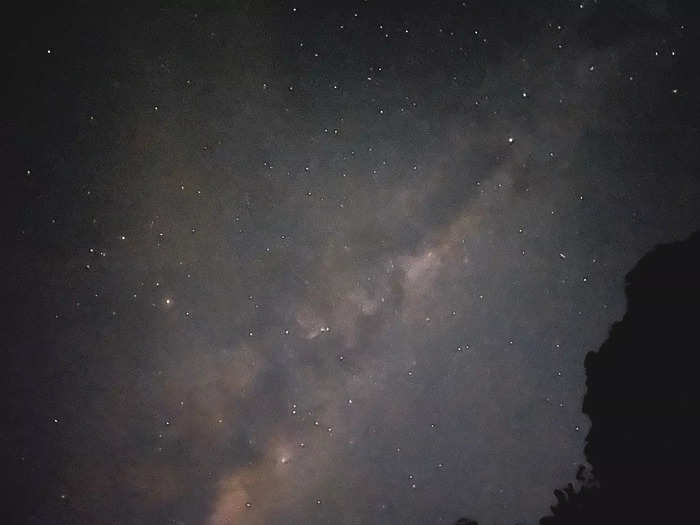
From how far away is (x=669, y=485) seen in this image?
1041 centimetres

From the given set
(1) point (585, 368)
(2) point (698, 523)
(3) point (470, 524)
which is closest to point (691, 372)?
(1) point (585, 368)

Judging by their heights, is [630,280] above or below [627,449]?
above

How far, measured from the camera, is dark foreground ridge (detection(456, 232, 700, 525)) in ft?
34.5

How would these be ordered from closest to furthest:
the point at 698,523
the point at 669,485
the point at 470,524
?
the point at 698,523 → the point at 669,485 → the point at 470,524

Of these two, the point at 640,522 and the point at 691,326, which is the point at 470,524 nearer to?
the point at 640,522

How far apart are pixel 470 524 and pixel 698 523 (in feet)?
31.2

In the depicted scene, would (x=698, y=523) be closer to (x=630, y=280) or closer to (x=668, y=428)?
(x=668, y=428)

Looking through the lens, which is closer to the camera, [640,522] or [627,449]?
[640,522]

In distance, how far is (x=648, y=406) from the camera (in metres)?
11.5

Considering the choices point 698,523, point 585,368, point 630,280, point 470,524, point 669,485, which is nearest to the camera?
point 698,523

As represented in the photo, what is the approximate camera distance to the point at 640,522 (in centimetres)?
1051

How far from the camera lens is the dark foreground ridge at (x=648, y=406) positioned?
10.5 meters

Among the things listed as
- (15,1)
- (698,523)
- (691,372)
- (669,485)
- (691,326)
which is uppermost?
(15,1)

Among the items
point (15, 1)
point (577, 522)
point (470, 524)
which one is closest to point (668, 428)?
point (577, 522)
